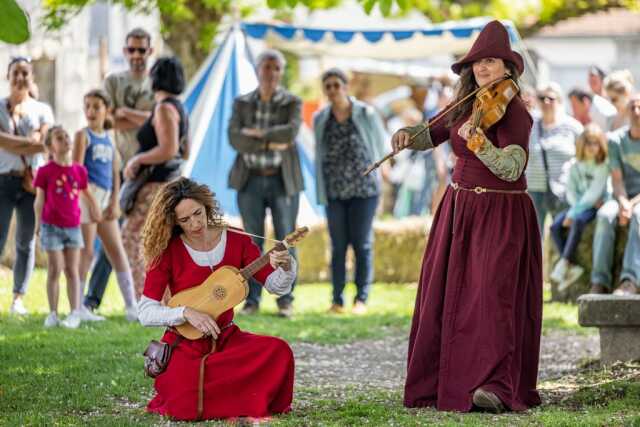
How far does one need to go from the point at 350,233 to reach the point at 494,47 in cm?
487

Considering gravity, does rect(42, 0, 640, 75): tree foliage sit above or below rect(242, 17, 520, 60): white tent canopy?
above

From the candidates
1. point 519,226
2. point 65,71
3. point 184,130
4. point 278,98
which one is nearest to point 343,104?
point 278,98

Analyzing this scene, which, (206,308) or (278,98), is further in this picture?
(278,98)

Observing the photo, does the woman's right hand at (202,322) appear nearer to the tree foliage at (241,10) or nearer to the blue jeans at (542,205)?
the tree foliage at (241,10)

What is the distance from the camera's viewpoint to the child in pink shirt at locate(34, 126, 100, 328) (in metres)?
9.27

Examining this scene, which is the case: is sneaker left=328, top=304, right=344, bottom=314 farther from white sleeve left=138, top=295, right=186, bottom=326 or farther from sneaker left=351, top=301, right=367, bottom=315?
white sleeve left=138, top=295, right=186, bottom=326

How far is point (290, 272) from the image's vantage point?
632 cm

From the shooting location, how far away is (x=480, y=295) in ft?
20.9

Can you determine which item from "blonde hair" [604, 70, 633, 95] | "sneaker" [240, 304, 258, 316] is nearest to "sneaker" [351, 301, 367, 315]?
"sneaker" [240, 304, 258, 316]

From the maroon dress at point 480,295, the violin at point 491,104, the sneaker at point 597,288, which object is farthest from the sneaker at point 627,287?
the violin at point 491,104

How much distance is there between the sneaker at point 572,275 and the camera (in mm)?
11766

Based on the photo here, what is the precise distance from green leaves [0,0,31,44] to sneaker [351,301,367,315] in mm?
6317

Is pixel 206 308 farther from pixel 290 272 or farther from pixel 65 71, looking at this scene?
pixel 65 71

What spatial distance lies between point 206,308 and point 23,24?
67.6 inches
